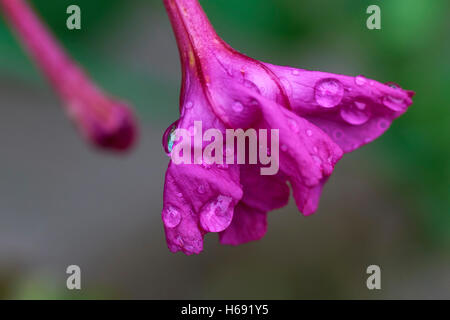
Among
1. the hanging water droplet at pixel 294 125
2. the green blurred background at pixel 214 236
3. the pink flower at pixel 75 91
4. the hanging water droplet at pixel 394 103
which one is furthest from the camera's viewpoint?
the green blurred background at pixel 214 236

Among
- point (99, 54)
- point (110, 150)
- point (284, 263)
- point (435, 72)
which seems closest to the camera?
point (110, 150)

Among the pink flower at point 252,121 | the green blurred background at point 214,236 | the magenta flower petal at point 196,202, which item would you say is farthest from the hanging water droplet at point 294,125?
the green blurred background at point 214,236

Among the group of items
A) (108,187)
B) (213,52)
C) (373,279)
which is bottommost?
(373,279)

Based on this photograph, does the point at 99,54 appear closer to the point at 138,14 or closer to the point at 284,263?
the point at 138,14

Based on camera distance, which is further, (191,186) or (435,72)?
(435,72)

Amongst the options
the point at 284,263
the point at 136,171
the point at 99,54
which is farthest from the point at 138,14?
the point at 284,263

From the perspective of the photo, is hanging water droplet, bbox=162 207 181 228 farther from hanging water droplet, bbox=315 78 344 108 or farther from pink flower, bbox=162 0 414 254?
hanging water droplet, bbox=315 78 344 108

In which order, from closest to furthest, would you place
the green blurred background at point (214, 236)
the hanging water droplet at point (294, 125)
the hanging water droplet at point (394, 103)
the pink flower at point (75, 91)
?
the hanging water droplet at point (294, 125) → the hanging water droplet at point (394, 103) → the pink flower at point (75, 91) → the green blurred background at point (214, 236)

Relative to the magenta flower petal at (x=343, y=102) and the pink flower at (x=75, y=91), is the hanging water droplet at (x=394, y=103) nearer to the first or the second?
the magenta flower petal at (x=343, y=102)

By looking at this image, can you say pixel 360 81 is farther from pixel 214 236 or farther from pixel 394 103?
pixel 214 236
